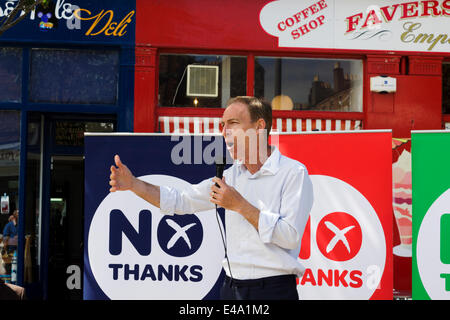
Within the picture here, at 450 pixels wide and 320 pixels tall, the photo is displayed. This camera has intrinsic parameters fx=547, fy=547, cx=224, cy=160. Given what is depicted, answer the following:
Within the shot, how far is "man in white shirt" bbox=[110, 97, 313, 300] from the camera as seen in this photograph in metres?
2.52

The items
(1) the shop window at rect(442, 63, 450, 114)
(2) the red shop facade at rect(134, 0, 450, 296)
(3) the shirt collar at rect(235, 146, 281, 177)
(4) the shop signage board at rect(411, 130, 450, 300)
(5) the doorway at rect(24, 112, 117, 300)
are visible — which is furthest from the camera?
(1) the shop window at rect(442, 63, 450, 114)

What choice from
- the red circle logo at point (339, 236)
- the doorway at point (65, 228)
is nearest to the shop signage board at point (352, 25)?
the red circle logo at point (339, 236)

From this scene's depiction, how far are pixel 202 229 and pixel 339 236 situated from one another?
131 cm

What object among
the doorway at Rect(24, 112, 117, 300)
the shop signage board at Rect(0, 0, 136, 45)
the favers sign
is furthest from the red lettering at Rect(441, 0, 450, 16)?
the doorway at Rect(24, 112, 117, 300)

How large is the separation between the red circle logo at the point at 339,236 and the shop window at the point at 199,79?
3088 millimetres

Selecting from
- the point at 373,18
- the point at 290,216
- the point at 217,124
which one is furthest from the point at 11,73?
the point at 290,216

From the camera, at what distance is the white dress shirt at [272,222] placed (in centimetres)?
252

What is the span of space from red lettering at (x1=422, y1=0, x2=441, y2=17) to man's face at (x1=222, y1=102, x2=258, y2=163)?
19.9 feet

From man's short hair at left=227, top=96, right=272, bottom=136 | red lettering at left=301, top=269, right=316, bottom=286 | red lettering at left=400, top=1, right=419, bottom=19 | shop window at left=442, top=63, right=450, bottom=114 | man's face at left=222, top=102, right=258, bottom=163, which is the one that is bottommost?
red lettering at left=301, top=269, right=316, bottom=286

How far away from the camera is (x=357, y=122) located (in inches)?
310

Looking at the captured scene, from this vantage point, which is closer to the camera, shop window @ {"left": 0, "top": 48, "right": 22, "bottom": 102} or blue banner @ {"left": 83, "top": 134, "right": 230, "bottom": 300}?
blue banner @ {"left": 83, "top": 134, "right": 230, "bottom": 300}

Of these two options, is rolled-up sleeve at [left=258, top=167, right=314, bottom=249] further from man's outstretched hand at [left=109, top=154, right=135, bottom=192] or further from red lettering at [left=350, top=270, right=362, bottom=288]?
red lettering at [left=350, top=270, right=362, bottom=288]

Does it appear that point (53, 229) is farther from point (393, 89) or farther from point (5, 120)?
point (393, 89)
